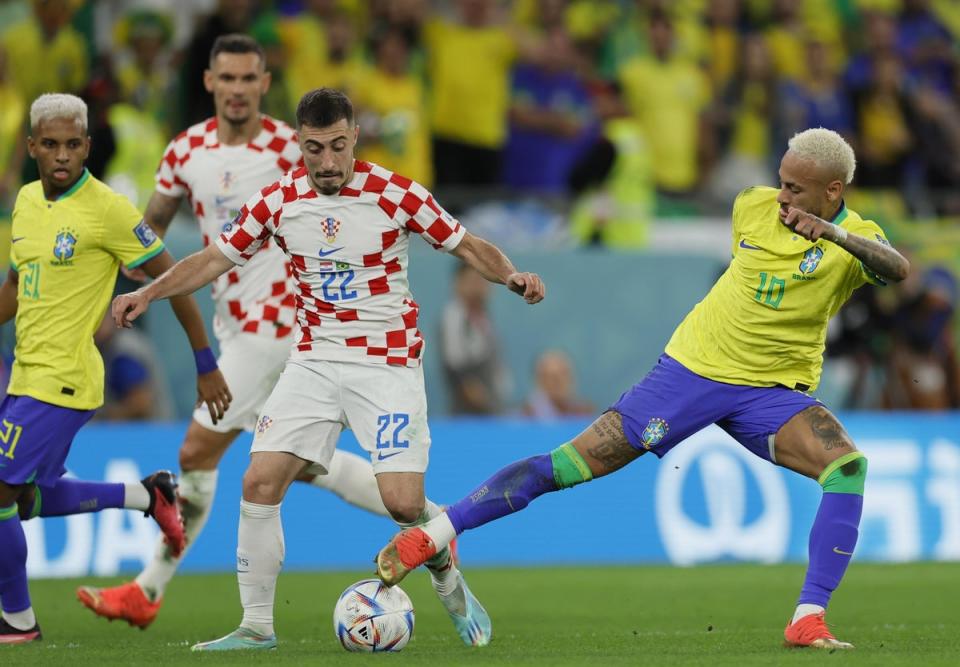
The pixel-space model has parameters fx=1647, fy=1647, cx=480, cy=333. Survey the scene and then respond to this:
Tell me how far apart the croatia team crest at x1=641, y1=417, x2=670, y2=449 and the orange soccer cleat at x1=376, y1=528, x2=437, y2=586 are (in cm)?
111

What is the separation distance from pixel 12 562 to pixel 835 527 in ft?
12.8

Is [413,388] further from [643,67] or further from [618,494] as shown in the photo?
[643,67]

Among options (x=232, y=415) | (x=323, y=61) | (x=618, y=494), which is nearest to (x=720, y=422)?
(x=232, y=415)

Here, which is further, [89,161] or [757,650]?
[89,161]

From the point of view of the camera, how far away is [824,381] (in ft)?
48.6

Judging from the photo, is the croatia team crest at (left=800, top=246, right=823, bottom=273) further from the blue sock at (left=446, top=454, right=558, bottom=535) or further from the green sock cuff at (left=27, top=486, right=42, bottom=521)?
the green sock cuff at (left=27, top=486, right=42, bottom=521)

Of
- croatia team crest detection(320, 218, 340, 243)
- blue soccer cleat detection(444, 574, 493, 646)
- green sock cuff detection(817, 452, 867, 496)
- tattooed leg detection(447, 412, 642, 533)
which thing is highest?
croatia team crest detection(320, 218, 340, 243)

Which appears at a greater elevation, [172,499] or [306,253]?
[306,253]

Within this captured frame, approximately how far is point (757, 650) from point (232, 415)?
319 cm

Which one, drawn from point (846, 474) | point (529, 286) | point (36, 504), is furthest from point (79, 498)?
point (846, 474)

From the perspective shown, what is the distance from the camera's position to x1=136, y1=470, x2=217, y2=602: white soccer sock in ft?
29.5

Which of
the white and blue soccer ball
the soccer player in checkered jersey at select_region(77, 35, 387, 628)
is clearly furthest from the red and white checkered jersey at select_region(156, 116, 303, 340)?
the white and blue soccer ball

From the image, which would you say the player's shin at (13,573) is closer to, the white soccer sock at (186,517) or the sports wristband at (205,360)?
the white soccer sock at (186,517)

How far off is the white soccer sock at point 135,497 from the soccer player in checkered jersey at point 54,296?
1.83 feet
